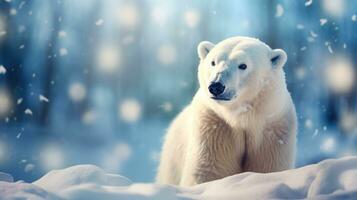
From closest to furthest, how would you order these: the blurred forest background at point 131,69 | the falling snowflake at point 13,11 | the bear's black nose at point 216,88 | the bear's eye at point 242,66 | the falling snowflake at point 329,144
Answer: the bear's black nose at point 216,88
the bear's eye at point 242,66
the falling snowflake at point 13,11
the blurred forest background at point 131,69
the falling snowflake at point 329,144

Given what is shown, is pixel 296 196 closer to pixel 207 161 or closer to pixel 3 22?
pixel 207 161

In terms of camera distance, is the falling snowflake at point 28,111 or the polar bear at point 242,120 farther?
the falling snowflake at point 28,111

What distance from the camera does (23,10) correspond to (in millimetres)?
4777

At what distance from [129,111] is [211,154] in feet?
7.16

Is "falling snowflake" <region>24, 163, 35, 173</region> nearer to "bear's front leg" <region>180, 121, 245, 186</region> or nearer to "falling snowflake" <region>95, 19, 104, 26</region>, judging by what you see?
"falling snowflake" <region>95, 19, 104, 26</region>

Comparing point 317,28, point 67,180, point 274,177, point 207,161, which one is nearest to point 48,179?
point 67,180

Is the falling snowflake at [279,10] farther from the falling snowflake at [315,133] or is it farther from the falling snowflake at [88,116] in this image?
the falling snowflake at [88,116]

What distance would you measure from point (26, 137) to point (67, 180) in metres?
2.90

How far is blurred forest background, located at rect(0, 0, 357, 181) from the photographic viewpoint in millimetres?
4875

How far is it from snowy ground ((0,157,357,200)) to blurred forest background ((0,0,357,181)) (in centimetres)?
231

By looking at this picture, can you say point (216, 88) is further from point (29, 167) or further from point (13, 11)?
point (29, 167)

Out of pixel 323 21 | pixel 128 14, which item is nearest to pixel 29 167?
pixel 128 14

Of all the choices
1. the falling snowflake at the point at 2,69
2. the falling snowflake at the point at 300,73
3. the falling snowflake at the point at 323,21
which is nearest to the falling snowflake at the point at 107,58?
the falling snowflake at the point at 2,69

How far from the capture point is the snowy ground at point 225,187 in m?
2.09
